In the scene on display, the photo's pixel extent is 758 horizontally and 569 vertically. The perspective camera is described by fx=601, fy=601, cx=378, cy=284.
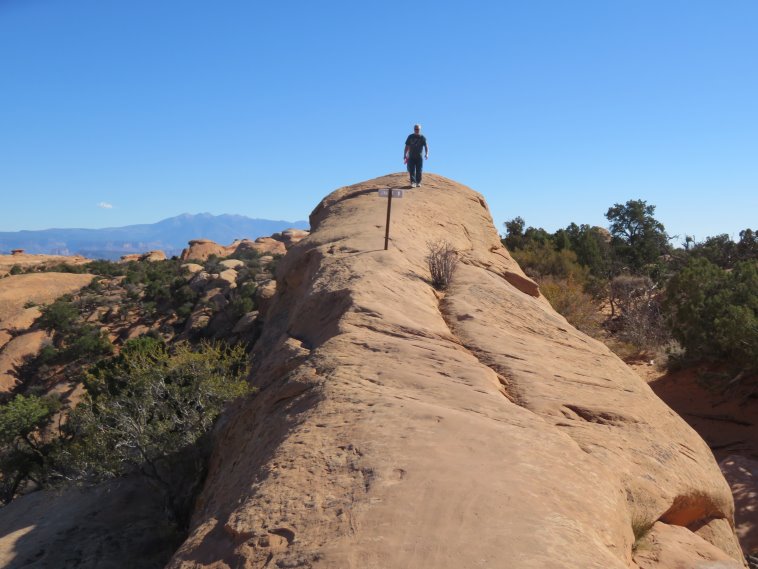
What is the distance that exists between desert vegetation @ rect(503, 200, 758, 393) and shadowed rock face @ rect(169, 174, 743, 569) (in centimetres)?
741

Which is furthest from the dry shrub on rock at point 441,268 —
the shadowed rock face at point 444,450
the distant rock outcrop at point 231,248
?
the distant rock outcrop at point 231,248

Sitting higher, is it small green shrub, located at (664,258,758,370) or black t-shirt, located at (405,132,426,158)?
black t-shirt, located at (405,132,426,158)

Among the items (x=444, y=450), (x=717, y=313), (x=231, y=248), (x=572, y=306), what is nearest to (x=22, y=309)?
(x=231, y=248)

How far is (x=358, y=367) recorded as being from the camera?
568cm

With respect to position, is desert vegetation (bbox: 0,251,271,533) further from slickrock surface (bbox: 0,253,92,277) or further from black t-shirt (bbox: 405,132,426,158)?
slickrock surface (bbox: 0,253,92,277)

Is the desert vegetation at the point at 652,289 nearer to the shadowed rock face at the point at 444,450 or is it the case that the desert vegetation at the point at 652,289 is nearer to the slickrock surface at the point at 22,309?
the shadowed rock face at the point at 444,450

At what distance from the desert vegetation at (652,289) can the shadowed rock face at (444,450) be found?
741cm

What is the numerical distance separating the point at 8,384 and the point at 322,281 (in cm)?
2225

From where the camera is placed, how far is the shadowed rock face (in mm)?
3521

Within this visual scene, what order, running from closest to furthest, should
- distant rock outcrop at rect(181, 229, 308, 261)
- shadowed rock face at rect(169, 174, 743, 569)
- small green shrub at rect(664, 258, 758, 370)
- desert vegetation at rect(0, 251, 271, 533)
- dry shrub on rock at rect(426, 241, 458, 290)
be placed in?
shadowed rock face at rect(169, 174, 743, 569) < desert vegetation at rect(0, 251, 271, 533) < dry shrub on rock at rect(426, 241, 458, 290) < small green shrub at rect(664, 258, 758, 370) < distant rock outcrop at rect(181, 229, 308, 261)

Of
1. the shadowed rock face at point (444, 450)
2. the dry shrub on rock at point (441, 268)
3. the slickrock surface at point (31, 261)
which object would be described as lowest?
the slickrock surface at point (31, 261)

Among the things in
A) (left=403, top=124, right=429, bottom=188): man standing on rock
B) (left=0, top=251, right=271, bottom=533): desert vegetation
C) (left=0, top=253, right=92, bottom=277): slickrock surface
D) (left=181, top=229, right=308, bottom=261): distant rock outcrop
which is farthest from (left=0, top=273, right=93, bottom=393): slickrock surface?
(left=403, top=124, right=429, bottom=188): man standing on rock

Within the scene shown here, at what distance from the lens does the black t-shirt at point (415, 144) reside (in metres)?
14.3

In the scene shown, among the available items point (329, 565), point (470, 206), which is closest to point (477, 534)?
point (329, 565)
